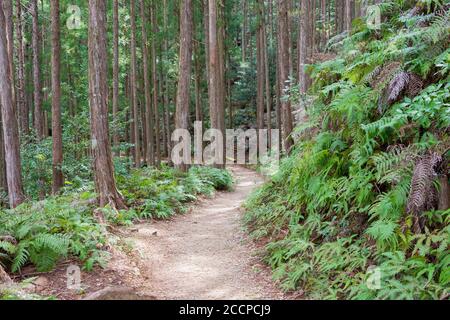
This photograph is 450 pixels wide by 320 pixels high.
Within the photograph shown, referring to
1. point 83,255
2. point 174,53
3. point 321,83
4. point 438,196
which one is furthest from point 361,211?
point 174,53

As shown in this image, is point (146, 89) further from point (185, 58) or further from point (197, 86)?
point (185, 58)

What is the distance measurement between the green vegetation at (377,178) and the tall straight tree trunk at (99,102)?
11.7 feet

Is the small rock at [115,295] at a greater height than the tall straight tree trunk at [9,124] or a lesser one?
lesser

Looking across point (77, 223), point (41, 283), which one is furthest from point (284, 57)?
point (41, 283)

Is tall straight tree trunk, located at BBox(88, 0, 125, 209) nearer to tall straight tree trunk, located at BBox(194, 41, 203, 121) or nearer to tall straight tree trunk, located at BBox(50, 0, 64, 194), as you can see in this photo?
tall straight tree trunk, located at BBox(50, 0, 64, 194)

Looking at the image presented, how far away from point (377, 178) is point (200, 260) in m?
3.31

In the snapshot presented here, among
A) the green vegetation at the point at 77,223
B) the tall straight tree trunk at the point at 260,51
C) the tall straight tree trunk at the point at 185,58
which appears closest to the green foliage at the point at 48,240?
the green vegetation at the point at 77,223

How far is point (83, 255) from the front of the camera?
5.85 metres

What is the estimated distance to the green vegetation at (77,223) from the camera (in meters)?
5.54

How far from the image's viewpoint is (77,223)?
655cm

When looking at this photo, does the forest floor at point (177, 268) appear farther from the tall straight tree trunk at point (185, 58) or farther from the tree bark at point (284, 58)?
the tall straight tree trunk at point (185, 58)

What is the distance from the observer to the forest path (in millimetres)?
5332

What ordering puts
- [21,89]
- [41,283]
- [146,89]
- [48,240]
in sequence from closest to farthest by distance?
[41,283] → [48,240] → [146,89] → [21,89]
